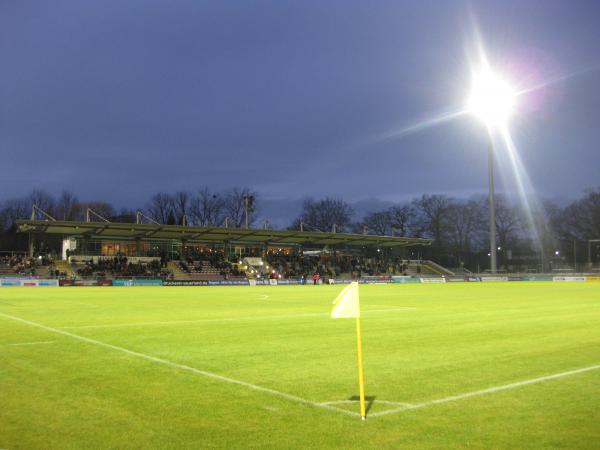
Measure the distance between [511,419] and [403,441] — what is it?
5.41 feet

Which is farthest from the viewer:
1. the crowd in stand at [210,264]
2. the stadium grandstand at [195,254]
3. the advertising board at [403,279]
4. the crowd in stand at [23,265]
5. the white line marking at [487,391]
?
the advertising board at [403,279]

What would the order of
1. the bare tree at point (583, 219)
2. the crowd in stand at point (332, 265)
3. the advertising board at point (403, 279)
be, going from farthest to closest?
the bare tree at point (583, 219) < the crowd in stand at point (332, 265) < the advertising board at point (403, 279)

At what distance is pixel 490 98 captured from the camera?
51.7m

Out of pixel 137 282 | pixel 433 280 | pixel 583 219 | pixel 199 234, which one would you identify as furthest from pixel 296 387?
pixel 583 219

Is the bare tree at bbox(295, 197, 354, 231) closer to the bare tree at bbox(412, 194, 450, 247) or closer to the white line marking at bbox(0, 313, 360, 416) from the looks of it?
the bare tree at bbox(412, 194, 450, 247)

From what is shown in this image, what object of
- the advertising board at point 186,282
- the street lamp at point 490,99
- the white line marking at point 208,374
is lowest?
the advertising board at point 186,282

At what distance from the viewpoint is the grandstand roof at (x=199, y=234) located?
191 ft

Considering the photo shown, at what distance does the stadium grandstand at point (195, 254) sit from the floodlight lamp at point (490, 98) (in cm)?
2508

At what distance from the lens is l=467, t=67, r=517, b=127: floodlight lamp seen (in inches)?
1953

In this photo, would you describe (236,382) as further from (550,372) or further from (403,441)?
(550,372)

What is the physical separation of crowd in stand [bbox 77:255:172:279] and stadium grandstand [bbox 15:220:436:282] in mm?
106

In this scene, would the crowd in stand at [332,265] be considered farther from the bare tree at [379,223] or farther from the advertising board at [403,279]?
the bare tree at [379,223]

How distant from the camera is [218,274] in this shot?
6819 cm

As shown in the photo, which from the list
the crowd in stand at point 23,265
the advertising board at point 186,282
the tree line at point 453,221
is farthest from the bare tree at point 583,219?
the crowd in stand at point 23,265
